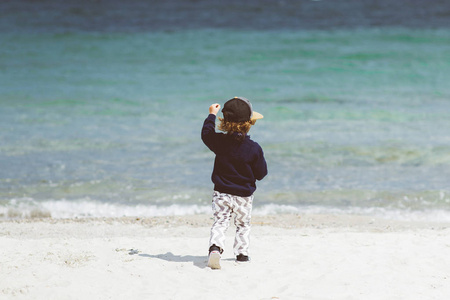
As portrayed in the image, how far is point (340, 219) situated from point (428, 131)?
16.9 feet

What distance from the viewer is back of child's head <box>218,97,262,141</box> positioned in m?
4.46

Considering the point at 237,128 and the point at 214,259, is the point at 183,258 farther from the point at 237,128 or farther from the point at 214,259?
the point at 237,128

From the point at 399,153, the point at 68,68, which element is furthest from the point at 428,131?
the point at 68,68

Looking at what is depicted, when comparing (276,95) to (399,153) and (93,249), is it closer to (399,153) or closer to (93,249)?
(399,153)

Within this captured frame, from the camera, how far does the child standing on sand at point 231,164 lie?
4.48 meters

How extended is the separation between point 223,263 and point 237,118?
1112 millimetres

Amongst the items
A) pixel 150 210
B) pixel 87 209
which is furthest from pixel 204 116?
pixel 87 209

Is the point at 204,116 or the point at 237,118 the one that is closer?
the point at 237,118

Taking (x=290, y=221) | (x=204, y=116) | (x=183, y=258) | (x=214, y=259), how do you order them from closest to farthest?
(x=214, y=259)
(x=183, y=258)
(x=290, y=221)
(x=204, y=116)

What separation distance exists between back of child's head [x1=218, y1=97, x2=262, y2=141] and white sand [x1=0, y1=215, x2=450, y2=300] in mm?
997

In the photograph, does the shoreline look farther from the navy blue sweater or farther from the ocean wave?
the navy blue sweater

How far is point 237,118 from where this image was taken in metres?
4.47

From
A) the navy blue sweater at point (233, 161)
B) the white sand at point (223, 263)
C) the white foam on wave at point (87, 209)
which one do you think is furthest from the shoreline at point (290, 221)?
the navy blue sweater at point (233, 161)

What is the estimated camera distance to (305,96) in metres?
14.9
